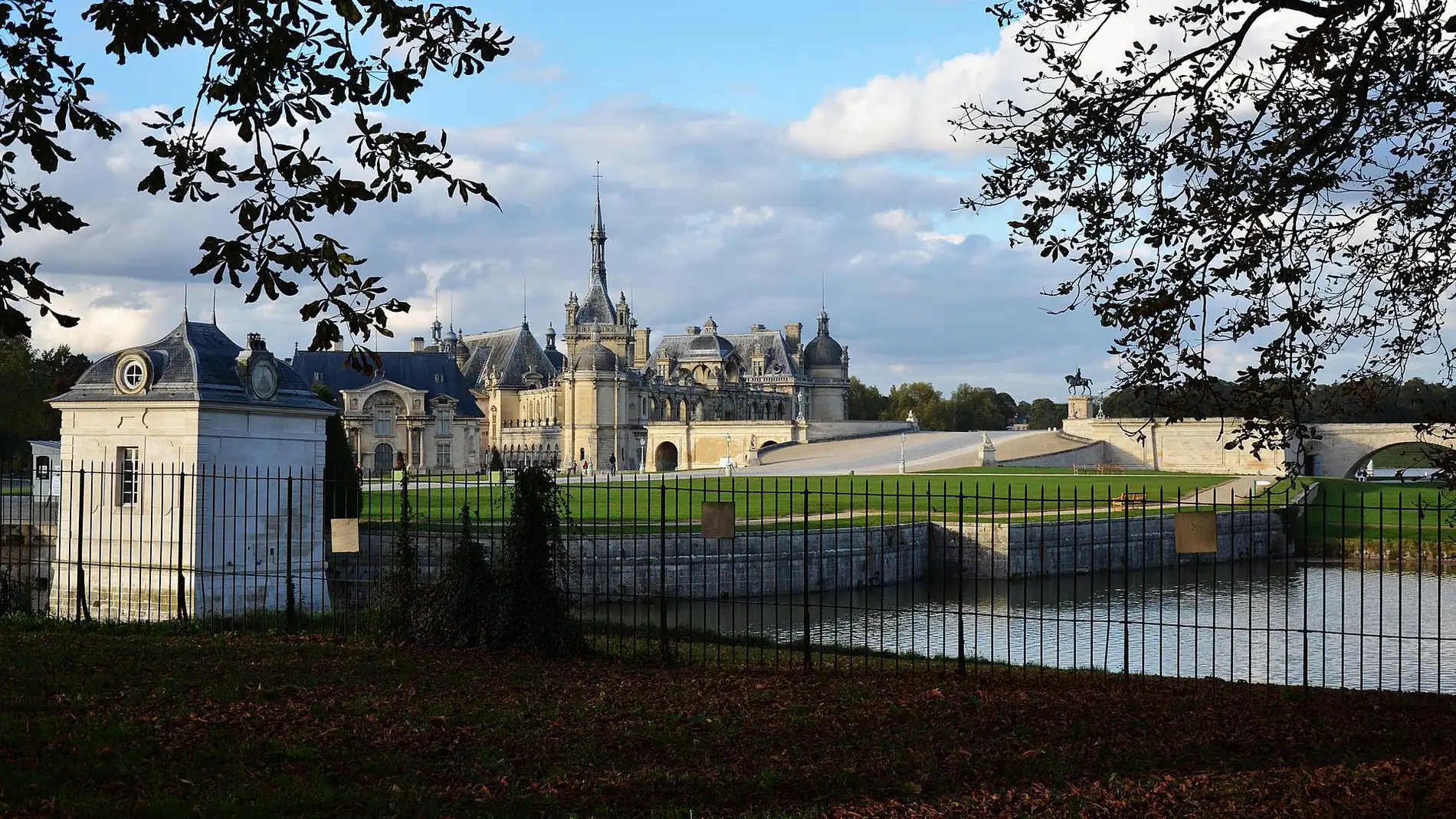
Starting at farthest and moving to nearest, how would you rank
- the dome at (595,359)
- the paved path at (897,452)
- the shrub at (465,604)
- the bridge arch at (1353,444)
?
the dome at (595,359)
the bridge arch at (1353,444)
the paved path at (897,452)
the shrub at (465,604)

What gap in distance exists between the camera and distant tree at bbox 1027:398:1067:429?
108 m

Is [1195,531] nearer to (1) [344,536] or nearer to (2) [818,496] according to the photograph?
(1) [344,536]

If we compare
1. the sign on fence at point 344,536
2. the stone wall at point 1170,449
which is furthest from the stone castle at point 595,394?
the sign on fence at point 344,536

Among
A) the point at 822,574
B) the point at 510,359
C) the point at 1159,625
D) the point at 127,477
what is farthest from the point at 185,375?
the point at 510,359

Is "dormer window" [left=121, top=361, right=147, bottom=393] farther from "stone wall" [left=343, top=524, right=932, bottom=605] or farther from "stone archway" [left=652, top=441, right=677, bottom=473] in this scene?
"stone archway" [left=652, top=441, right=677, bottom=473]

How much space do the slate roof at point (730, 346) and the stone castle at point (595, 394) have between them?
10cm

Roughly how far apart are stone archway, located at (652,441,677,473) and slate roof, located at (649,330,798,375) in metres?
10.6

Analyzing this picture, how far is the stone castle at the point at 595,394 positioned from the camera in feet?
194

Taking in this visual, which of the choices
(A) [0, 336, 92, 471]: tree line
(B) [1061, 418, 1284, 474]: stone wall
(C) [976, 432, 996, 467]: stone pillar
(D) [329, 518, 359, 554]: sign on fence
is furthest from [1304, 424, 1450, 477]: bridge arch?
(D) [329, 518, 359, 554]: sign on fence

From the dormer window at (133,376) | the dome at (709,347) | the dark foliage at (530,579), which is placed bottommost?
the dark foliage at (530,579)

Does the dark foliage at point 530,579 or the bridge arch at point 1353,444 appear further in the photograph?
the bridge arch at point 1353,444

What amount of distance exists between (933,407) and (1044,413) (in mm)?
21811

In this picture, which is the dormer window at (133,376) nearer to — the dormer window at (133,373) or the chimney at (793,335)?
the dormer window at (133,373)

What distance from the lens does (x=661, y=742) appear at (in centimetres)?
667
